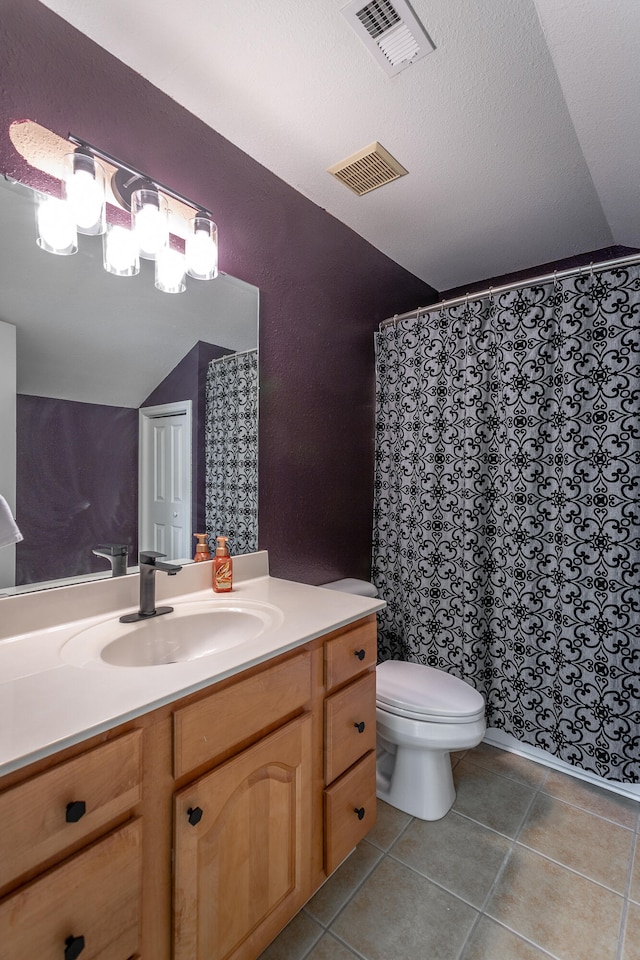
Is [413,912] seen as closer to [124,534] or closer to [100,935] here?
[100,935]

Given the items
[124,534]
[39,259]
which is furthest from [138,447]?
[39,259]

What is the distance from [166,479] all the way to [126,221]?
0.75 m

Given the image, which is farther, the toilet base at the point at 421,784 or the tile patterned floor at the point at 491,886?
the toilet base at the point at 421,784

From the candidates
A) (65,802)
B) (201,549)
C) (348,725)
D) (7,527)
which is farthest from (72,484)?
(348,725)

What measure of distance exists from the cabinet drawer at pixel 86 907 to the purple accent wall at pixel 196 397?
88cm

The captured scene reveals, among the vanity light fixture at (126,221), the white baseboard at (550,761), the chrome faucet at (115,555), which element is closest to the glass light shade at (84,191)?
the vanity light fixture at (126,221)

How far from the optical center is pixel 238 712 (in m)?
0.94

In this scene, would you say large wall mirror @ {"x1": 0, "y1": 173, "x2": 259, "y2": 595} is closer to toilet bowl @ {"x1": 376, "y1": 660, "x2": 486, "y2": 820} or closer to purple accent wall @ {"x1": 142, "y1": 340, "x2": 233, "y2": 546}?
purple accent wall @ {"x1": 142, "y1": 340, "x2": 233, "y2": 546}

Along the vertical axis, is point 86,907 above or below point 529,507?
below

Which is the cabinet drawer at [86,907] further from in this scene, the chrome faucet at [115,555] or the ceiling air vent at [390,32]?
the ceiling air vent at [390,32]

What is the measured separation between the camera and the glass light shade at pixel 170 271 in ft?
4.50

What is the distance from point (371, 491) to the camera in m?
2.32

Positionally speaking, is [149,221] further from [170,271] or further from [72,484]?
[72,484]

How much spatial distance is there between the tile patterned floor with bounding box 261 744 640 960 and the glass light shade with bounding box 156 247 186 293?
1.84m
